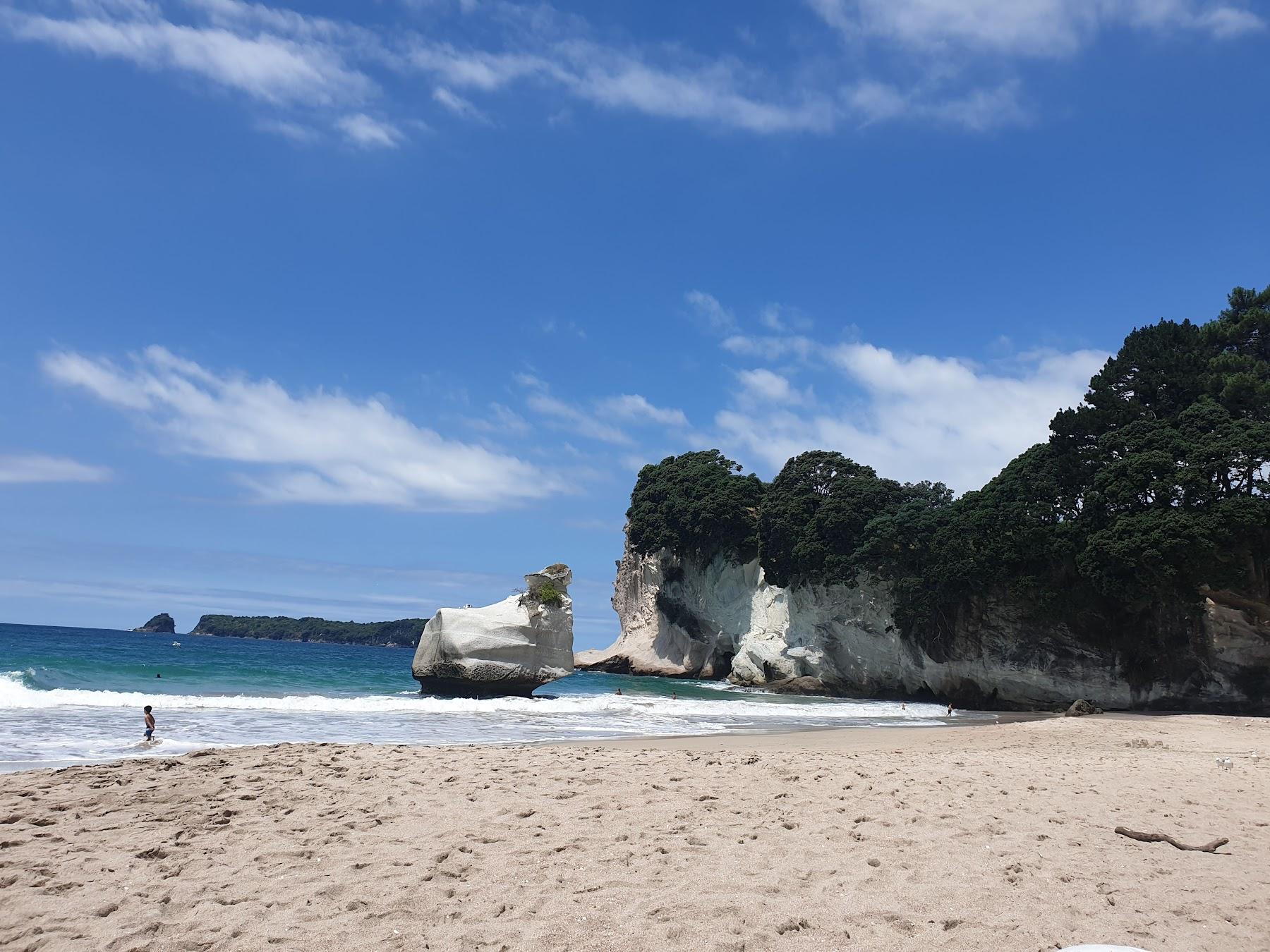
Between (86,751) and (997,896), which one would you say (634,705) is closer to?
(86,751)

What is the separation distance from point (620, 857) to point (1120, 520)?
28.0 m

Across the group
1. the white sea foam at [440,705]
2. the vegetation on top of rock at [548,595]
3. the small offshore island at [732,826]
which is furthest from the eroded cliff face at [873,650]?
the vegetation on top of rock at [548,595]

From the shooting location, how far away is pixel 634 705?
3003 cm

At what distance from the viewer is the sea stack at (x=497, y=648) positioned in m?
29.9

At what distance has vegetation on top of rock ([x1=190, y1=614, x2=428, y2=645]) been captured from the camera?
159 metres

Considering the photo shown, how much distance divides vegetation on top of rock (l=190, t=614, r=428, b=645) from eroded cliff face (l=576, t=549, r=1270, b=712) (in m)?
93.7

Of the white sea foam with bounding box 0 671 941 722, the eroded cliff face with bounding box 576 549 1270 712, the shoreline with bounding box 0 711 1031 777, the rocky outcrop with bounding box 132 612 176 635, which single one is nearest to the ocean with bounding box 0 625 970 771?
the white sea foam with bounding box 0 671 941 722

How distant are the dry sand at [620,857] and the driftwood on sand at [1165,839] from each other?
0.12 m

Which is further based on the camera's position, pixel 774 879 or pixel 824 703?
pixel 824 703

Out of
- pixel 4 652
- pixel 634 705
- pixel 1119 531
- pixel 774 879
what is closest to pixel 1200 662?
pixel 1119 531

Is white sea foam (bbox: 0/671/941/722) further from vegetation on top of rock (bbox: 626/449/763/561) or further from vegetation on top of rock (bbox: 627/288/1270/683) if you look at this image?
vegetation on top of rock (bbox: 626/449/763/561)

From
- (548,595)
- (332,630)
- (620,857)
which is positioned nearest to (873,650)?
(548,595)

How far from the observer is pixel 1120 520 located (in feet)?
94.0

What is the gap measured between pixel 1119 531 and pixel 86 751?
98.2ft
